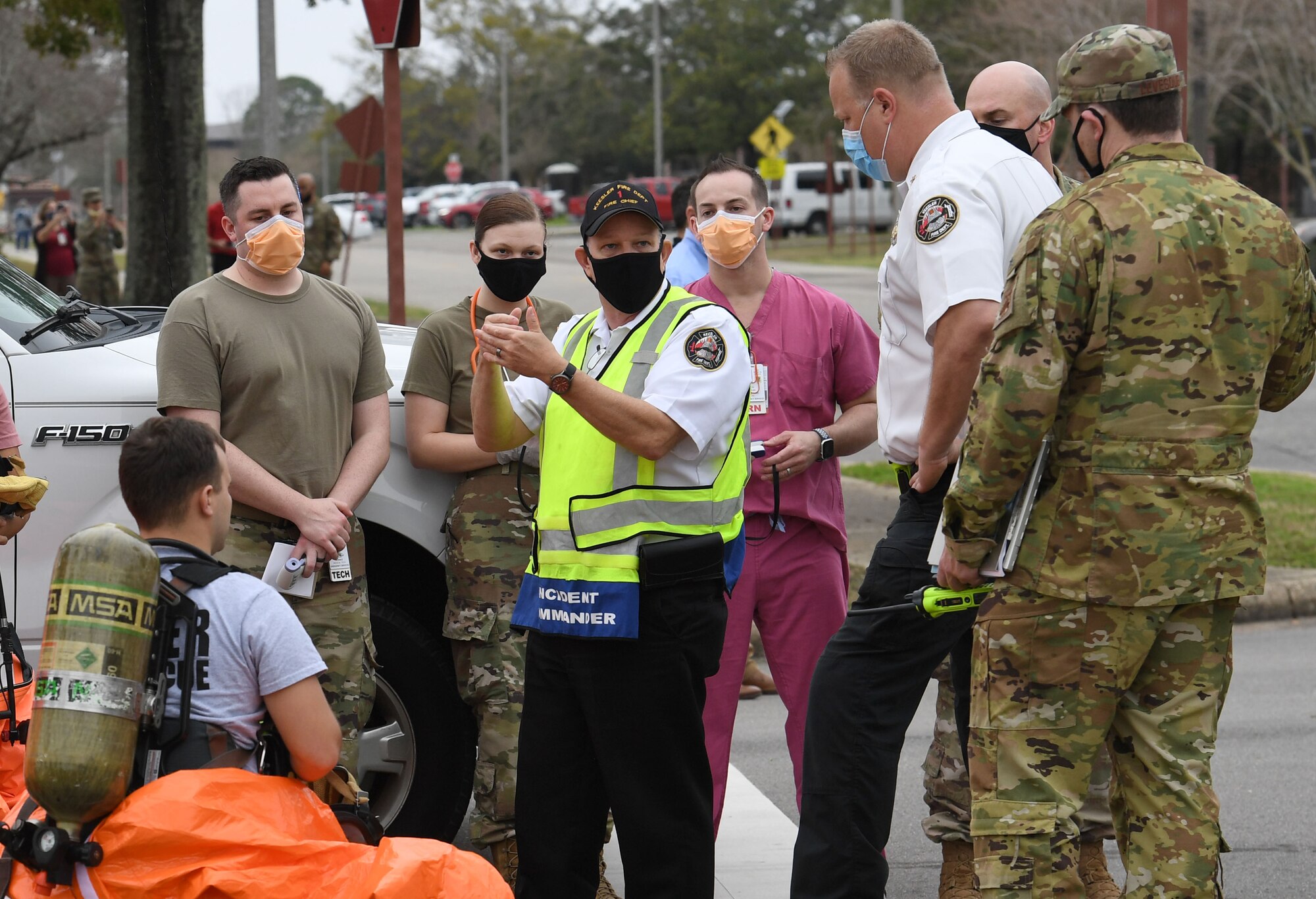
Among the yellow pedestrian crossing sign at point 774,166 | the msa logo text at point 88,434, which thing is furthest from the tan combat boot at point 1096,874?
the yellow pedestrian crossing sign at point 774,166

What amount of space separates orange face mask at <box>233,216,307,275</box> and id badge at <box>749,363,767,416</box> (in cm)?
129

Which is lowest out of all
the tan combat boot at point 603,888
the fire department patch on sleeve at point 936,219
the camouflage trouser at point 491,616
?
the tan combat boot at point 603,888

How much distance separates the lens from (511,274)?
13.4 ft

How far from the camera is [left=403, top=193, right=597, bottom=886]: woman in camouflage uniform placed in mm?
4098

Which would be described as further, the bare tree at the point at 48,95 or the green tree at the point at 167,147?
the bare tree at the point at 48,95

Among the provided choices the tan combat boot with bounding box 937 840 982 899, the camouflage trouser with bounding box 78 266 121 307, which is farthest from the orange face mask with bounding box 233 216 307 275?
the camouflage trouser with bounding box 78 266 121 307

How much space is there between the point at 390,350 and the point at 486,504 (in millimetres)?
779

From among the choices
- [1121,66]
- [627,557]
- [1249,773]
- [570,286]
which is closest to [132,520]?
[627,557]

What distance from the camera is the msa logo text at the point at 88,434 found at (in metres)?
3.92

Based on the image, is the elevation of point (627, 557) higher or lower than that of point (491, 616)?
higher

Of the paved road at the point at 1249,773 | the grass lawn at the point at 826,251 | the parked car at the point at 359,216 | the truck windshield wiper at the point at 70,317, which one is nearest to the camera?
the truck windshield wiper at the point at 70,317

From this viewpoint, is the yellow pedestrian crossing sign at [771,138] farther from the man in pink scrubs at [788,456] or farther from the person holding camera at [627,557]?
the person holding camera at [627,557]

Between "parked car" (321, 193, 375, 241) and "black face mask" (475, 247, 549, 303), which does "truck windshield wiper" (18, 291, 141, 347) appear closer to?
"black face mask" (475, 247, 549, 303)

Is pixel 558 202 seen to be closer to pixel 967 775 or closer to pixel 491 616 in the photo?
pixel 491 616
